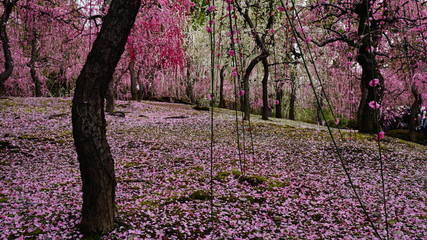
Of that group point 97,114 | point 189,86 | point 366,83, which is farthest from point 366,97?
point 189,86

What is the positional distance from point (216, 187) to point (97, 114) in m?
2.47

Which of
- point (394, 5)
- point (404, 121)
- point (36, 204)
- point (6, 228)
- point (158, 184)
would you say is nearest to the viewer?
point (6, 228)

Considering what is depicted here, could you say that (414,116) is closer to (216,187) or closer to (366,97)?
(366,97)

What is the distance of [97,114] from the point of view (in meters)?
2.82

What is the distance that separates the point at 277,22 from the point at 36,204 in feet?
41.9

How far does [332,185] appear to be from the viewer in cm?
530

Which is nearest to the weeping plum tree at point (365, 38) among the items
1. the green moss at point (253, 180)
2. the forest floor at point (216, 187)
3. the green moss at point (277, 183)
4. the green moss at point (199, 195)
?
the forest floor at point (216, 187)

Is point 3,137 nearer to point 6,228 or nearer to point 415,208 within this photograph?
point 6,228

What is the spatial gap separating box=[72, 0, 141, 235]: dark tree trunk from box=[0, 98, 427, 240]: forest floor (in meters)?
0.30

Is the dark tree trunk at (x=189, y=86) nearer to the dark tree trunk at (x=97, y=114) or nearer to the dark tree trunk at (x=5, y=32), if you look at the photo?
the dark tree trunk at (x=5, y=32)

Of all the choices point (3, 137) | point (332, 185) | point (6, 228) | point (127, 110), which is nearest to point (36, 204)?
point (6, 228)

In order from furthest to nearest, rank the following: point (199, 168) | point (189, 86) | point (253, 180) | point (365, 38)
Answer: point (189, 86), point (365, 38), point (199, 168), point (253, 180)

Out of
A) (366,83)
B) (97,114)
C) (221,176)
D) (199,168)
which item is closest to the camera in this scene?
(97,114)

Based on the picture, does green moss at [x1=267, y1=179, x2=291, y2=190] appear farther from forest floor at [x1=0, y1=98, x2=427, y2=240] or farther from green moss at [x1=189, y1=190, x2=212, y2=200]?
green moss at [x1=189, y1=190, x2=212, y2=200]
